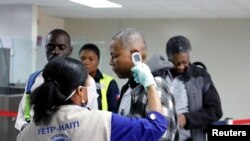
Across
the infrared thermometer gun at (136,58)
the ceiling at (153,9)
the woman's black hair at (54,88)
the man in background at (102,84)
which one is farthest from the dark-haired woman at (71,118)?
the ceiling at (153,9)

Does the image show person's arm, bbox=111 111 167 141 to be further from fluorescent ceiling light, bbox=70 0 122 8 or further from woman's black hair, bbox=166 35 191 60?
fluorescent ceiling light, bbox=70 0 122 8

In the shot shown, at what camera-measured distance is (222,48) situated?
29.6 ft

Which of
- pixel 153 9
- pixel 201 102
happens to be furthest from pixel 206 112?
pixel 153 9

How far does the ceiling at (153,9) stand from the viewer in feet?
23.2

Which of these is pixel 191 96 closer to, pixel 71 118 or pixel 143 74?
pixel 143 74

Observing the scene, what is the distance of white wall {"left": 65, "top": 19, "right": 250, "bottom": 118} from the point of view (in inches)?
348

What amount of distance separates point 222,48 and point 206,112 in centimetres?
676

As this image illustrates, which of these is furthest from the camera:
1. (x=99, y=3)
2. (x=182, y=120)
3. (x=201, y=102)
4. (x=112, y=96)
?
(x=99, y=3)

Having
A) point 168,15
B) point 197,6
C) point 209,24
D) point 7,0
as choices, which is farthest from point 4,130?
point 209,24

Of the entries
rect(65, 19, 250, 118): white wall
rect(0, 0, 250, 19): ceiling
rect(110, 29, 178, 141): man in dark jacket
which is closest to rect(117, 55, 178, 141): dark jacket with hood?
rect(110, 29, 178, 141): man in dark jacket

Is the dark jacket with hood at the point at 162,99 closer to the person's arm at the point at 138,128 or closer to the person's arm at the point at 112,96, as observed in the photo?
the person's arm at the point at 138,128

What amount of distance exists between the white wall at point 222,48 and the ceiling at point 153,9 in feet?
0.96

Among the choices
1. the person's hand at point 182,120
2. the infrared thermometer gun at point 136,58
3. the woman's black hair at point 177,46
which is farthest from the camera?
the woman's black hair at point 177,46

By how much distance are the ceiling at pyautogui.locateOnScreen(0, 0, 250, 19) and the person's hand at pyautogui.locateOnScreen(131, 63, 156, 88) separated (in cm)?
525
